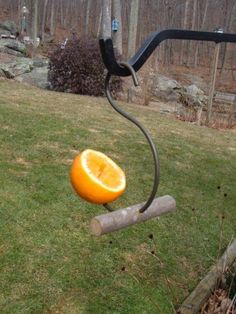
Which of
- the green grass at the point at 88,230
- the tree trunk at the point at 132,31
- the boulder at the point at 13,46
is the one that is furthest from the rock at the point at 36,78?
the boulder at the point at 13,46

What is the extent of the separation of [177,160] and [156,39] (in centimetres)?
519

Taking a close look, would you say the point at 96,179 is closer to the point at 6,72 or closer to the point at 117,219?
the point at 117,219

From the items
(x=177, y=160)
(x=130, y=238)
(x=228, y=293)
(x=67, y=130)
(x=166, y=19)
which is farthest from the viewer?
(x=166, y=19)

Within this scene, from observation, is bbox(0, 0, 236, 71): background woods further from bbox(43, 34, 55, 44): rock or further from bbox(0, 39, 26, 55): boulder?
bbox(0, 39, 26, 55): boulder

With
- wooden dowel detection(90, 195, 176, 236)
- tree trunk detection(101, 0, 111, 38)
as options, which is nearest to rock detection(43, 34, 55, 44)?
tree trunk detection(101, 0, 111, 38)

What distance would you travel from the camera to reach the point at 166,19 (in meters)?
42.7

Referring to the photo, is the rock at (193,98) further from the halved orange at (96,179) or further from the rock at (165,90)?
the halved orange at (96,179)

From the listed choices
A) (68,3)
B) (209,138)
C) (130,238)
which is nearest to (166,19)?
(68,3)

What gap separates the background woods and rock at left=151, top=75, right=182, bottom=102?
57.8 ft

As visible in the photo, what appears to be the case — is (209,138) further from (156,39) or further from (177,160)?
(156,39)

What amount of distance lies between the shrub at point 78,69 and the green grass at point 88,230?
16.6 feet

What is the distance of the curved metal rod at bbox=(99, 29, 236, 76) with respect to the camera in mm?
1620

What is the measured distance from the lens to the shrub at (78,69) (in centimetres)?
1302

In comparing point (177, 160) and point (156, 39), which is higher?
point (156, 39)
